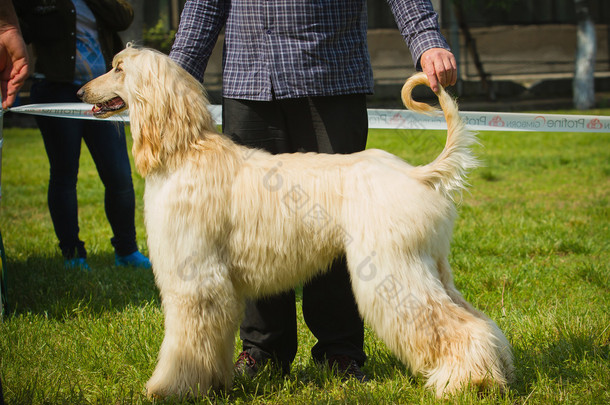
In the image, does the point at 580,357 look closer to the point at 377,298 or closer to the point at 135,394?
the point at 377,298

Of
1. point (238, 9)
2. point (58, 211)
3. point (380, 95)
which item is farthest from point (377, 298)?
point (380, 95)

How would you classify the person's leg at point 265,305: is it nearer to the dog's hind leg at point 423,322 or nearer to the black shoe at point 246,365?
the black shoe at point 246,365

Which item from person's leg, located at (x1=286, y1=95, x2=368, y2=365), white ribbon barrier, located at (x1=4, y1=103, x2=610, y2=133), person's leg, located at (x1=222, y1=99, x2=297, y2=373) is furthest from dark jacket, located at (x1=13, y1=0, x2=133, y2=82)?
person's leg, located at (x1=286, y1=95, x2=368, y2=365)

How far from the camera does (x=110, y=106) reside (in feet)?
9.32

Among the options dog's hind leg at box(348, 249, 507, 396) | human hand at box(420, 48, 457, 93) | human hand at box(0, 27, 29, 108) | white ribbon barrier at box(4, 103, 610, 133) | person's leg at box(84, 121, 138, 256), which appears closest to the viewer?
dog's hind leg at box(348, 249, 507, 396)

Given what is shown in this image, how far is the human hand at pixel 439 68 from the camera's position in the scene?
2.75 m

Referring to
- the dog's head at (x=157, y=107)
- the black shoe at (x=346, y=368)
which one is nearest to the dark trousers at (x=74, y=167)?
the dog's head at (x=157, y=107)

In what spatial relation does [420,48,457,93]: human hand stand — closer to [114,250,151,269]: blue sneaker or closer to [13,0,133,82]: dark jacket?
[13,0,133,82]: dark jacket

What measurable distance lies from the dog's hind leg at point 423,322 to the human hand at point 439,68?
813 mm

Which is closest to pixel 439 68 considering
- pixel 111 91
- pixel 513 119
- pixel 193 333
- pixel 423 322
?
pixel 423 322

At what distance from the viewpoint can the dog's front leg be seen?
269 cm

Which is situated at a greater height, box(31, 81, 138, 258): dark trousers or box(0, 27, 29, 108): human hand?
box(0, 27, 29, 108): human hand

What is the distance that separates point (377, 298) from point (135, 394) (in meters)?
1.28

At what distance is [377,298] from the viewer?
2.64 m
